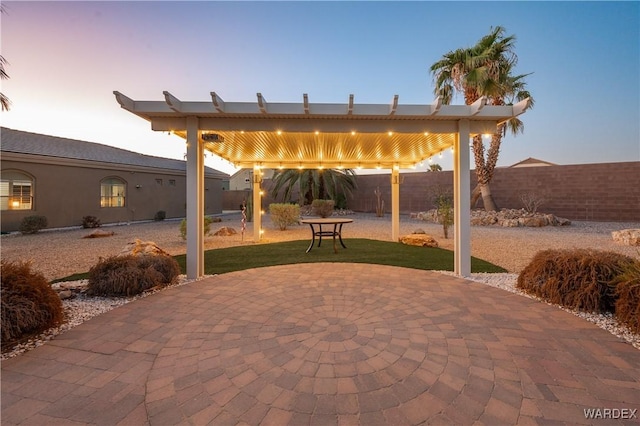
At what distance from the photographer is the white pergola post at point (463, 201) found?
473 cm

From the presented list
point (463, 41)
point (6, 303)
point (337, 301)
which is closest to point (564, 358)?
point (337, 301)

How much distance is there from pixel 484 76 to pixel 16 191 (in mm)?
19247

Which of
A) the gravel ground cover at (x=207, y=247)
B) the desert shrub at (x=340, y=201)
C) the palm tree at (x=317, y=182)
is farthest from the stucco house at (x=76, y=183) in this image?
the desert shrub at (x=340, y=201)

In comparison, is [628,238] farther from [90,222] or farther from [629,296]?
[90,222]

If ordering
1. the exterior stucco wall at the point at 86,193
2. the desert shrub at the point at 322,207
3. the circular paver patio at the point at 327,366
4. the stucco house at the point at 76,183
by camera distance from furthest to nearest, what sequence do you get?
1. the desert shrub at the point at 322,207
2. the exterior stucco wall at the point at 86,193
3. the stucco house at the point at 76,183
4. the circular paver patio at the point at 327,366

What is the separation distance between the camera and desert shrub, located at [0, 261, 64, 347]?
2510 mm

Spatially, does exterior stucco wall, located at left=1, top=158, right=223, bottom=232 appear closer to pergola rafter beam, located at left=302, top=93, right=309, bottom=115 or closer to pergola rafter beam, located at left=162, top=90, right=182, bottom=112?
pergola rafter beam, located at left=162, top=90, right=182, bottom=112

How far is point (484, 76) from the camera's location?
1023 centimetres

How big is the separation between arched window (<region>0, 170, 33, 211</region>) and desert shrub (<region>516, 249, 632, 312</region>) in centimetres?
1690

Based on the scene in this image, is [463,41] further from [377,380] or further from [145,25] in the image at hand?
[377,380]

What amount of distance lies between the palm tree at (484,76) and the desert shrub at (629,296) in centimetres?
900

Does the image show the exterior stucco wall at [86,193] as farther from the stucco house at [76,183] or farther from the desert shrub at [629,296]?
the desert shrub at [629,296]

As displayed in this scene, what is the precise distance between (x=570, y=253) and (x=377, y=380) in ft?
11.9

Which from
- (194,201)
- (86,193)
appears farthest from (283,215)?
(86,193)
